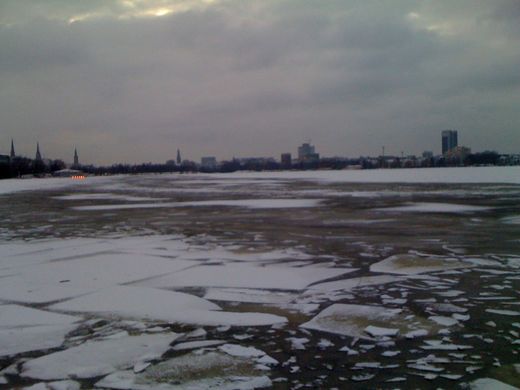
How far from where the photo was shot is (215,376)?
15.3 ft

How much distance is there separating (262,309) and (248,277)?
76.8 inches

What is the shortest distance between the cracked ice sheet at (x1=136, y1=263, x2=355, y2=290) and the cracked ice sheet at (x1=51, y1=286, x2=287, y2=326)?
0.65 meters

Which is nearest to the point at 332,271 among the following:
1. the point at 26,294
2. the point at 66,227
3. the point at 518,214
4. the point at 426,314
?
the point at 426,314

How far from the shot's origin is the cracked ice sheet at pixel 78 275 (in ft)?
26.0

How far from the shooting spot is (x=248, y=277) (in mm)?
8758

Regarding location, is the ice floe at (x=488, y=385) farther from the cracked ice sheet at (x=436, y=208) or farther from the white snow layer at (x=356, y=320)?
the cracked ice sheet at (x=436, y=208)

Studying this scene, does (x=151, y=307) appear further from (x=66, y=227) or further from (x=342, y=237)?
(x=66, y=227)

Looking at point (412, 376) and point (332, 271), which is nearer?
point (412, 376)

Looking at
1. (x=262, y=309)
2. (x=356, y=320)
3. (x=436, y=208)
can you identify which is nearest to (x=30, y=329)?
(x=262, y=309)

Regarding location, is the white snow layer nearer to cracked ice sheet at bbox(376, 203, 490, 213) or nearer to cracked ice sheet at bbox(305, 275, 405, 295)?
cracked ice sheet at bbox(305, 275, 405, 295)

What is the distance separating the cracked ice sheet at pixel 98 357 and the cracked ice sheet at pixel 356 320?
5.94ft

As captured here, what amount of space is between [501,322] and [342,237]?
7289 millimetres

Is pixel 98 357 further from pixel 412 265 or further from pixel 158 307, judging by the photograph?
pixel 412 265

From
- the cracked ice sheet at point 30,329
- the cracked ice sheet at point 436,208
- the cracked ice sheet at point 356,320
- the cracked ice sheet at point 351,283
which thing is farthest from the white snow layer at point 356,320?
the cracked ice sheet at point 436,208
